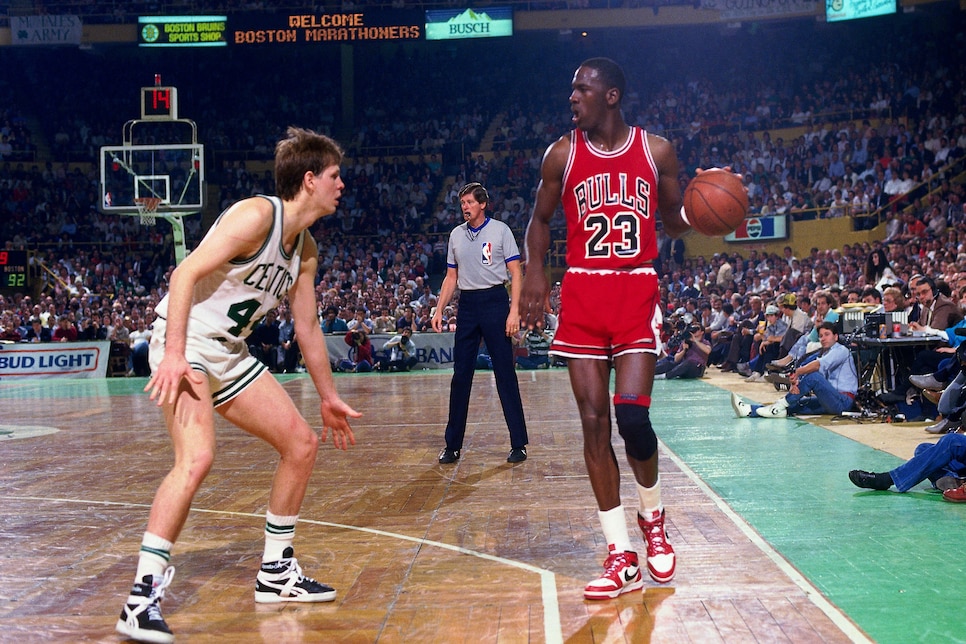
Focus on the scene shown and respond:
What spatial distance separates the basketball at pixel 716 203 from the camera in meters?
4.64

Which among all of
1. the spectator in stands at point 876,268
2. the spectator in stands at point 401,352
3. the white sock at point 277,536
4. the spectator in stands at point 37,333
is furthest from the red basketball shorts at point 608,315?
the spectator in stands at point 37,333

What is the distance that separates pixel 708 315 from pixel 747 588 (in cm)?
1789

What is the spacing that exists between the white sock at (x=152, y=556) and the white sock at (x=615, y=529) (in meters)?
1.95

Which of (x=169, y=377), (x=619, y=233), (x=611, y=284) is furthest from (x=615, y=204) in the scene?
(x=169, y=377)

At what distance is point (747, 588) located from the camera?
4.34 metres

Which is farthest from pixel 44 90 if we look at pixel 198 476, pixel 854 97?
pixel 198 476

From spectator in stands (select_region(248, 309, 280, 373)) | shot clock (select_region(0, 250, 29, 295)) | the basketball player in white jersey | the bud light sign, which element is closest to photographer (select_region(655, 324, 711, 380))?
spectator in stands (select_region(248, 309, 280, 373))

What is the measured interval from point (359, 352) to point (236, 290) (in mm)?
17456

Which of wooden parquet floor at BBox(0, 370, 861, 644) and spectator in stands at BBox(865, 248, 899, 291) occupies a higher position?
spectator in stands at BBox(865, 248, 899, 291)

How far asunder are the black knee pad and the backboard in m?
18.8

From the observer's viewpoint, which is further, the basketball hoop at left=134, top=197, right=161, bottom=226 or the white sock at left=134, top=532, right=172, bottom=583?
the basketball hoop at left=134, top=197, right=161, bottom=226

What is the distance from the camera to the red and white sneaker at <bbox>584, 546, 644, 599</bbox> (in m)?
4.26

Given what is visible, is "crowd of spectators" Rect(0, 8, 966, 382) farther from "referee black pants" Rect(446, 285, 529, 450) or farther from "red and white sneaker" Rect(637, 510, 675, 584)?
"red and white sneaker" Rect(637, 510, 675, 584)

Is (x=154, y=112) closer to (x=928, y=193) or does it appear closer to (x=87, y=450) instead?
(x=87, y=450)
